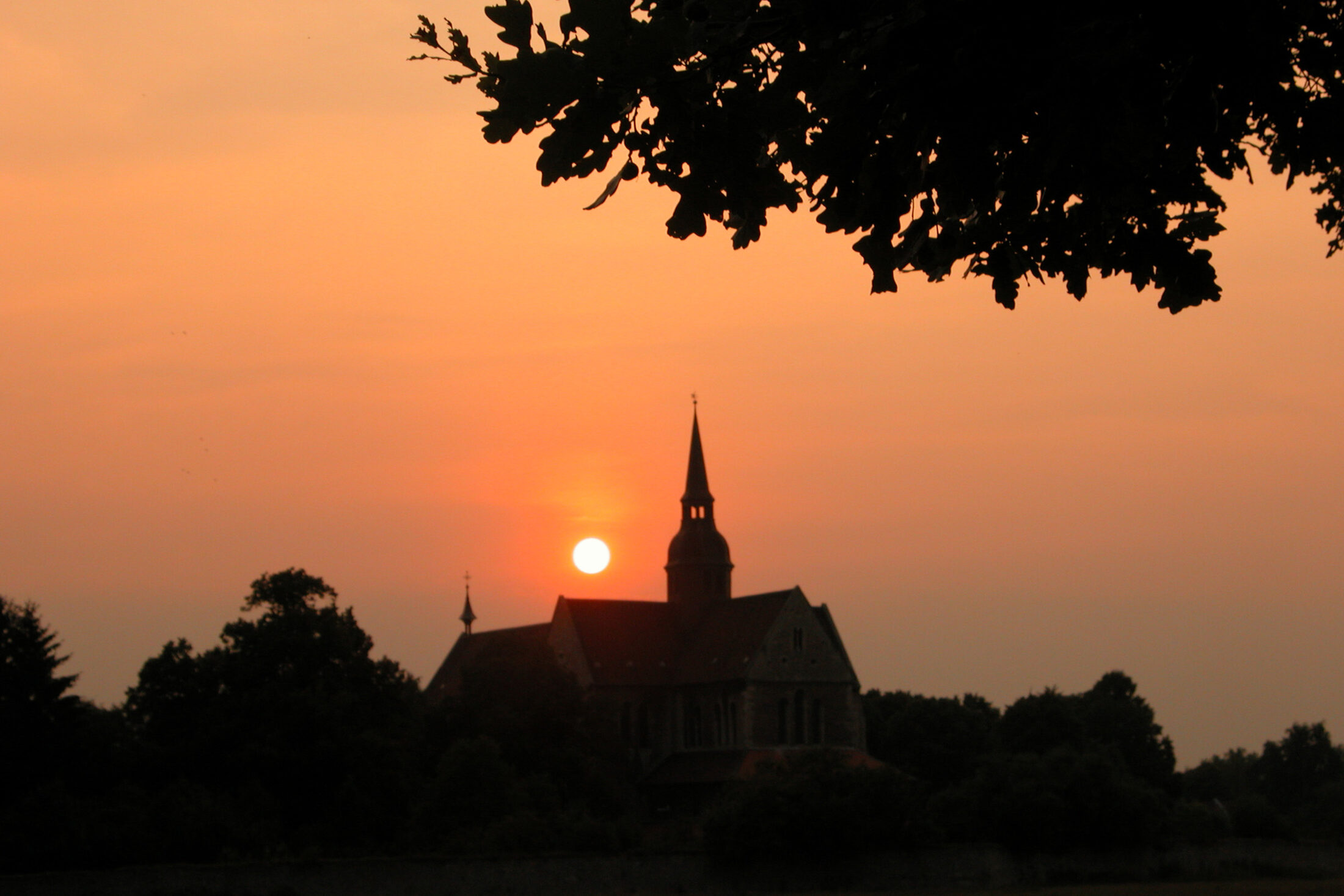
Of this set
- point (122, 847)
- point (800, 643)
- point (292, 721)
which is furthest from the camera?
point (800, 643)

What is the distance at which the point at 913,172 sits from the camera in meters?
7.42

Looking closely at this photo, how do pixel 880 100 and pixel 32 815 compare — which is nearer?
pixel 880 100

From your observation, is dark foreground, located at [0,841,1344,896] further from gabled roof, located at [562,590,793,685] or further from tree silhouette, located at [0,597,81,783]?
gabled roof, located at [562,590,793,685]

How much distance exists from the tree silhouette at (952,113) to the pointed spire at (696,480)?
Result: 268 feet

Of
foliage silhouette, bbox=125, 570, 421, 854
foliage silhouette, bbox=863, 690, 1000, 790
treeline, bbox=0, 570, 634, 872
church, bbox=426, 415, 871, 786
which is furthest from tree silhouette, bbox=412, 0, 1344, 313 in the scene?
foliage silhouette, bbox=863, 690, 1000, 790

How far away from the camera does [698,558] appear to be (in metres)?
89.4

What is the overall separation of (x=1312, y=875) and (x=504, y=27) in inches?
2212

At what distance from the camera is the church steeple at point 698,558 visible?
89312 millimetres

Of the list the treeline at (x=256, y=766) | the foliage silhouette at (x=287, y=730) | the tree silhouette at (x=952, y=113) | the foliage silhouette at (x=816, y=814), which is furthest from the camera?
the foliage silhouette at (x=287, y=730)

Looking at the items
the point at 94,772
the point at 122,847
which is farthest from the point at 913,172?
the point at 94,772

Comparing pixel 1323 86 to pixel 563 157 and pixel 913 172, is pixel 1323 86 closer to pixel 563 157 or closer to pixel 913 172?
pixel 913 172

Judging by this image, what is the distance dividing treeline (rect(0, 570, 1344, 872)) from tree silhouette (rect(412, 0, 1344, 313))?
108ft

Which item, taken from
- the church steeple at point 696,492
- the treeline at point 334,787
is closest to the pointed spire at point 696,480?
the church steeple at point 696,492

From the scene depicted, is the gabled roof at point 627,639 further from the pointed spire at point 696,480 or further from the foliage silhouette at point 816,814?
the foliage silhouette at point 816,814
